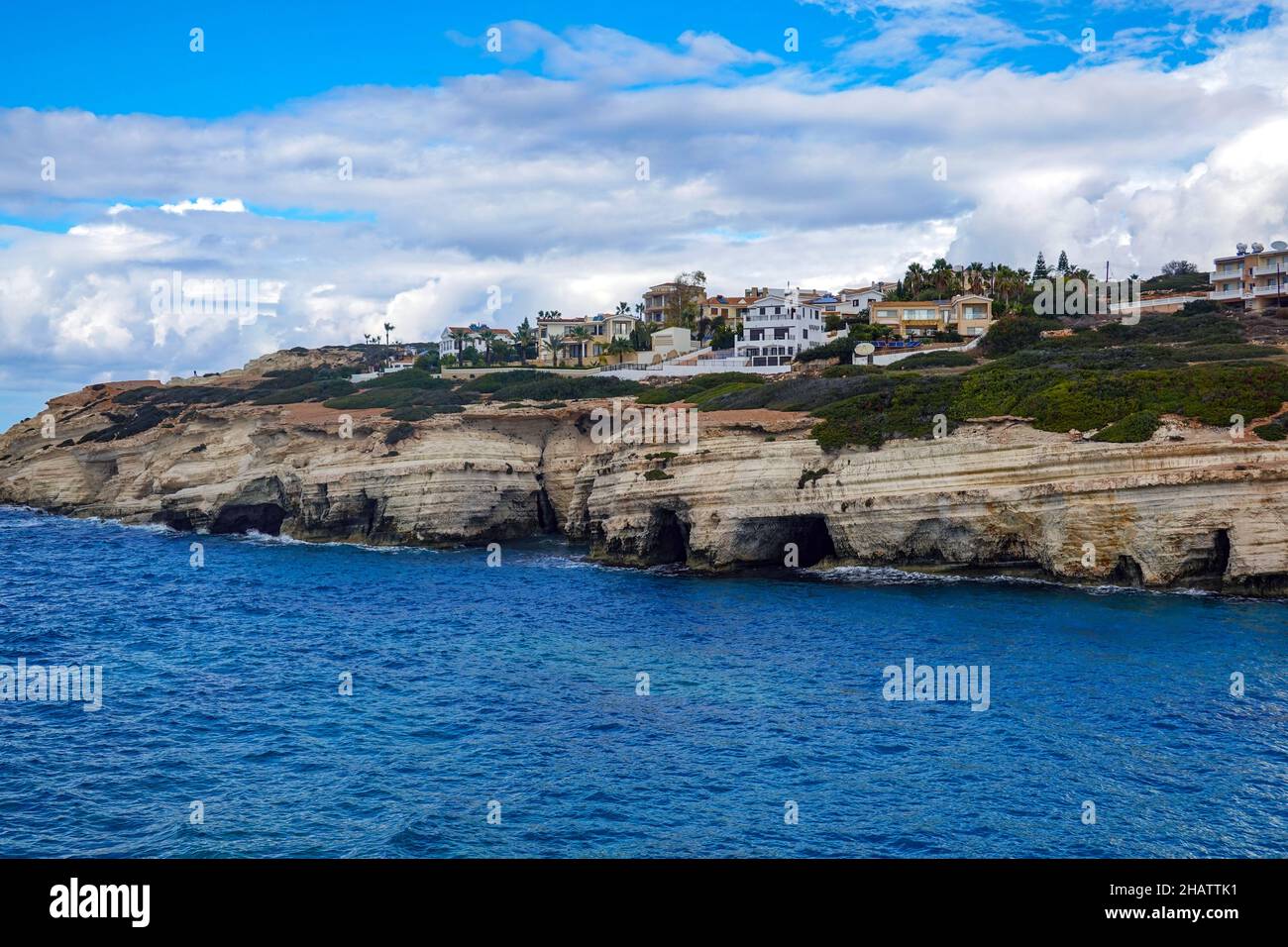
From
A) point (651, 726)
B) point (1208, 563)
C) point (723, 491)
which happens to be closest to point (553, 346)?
point (723, 491)

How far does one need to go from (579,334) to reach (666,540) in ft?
245

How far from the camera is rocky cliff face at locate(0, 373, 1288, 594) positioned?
41.9 meters

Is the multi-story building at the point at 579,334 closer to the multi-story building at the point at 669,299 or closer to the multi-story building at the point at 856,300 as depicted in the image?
the multi-story building at the point at 669,299

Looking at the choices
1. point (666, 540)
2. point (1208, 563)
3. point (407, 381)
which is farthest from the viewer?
point (407, 381)

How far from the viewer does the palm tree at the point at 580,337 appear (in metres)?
123

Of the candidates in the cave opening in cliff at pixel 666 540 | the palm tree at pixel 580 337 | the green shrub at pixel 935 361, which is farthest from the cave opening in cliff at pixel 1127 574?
the palm tree at pixel 580 337

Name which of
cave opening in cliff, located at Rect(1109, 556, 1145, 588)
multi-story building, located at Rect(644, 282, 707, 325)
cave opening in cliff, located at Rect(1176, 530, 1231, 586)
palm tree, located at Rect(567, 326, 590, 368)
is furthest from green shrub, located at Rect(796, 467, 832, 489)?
multi-story building, located at Rect(644, 282, 707, 325)

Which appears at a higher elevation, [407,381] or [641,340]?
[641,340]

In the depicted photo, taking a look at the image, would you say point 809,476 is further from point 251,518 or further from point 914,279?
point 914,279

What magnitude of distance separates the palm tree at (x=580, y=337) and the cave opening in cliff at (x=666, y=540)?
6249cm

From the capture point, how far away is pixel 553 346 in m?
118

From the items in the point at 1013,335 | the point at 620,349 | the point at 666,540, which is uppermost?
the point at 620,349

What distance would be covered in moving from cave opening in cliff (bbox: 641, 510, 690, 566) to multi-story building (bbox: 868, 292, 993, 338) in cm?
4437
